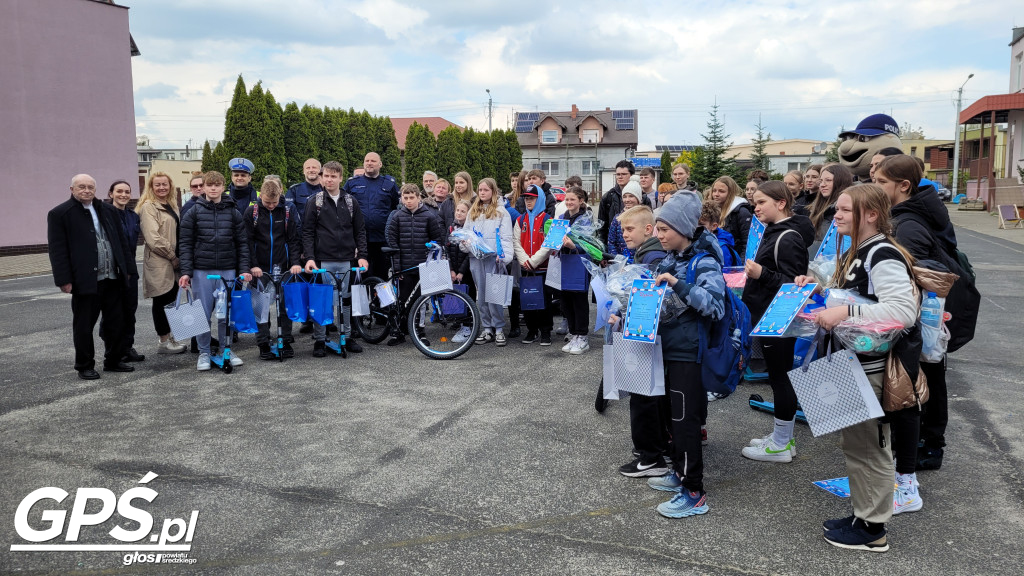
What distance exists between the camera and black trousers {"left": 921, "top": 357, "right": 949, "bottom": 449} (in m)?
4.35

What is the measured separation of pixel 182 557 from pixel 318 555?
660 millimetres

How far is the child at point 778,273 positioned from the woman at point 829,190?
106 cm

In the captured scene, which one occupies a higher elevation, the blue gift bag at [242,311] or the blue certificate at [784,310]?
the blue certificate at [784,310]

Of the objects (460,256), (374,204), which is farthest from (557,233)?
(374,204)

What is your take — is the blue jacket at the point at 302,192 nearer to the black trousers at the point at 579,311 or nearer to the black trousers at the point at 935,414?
the black trousers at the point at 579,311

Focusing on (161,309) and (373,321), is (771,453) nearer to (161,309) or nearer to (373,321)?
(373,321)

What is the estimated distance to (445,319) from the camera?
793cm

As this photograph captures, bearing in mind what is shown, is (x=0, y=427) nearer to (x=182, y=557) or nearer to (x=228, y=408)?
(x=228, y=408)

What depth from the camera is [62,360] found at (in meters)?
7.62

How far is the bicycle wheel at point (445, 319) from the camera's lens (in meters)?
7.54

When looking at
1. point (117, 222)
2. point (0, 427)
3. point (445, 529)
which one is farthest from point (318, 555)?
point (117, 222)

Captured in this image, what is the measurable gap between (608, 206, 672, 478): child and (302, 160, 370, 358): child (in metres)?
4.20

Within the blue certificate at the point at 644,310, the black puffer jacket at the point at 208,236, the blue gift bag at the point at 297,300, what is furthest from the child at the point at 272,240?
the blue certificate at the point at 644,310

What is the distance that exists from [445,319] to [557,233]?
159cm
